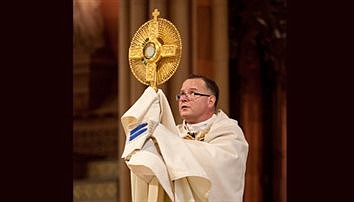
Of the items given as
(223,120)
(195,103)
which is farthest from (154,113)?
(223,120)

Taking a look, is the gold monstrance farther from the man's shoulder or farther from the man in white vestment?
the man's shoulder

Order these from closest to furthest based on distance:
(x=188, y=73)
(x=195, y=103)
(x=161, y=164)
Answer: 1. (x=161, y=164)
2. (x=195, y=103)
3. (x=188, y=73)

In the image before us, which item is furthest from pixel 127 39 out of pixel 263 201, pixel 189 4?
pixel 263 201

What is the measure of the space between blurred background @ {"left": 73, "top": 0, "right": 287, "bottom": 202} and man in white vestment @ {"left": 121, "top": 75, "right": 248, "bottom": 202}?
6.19ft

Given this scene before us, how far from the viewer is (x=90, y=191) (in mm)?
7539

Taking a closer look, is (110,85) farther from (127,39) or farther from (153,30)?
(153,30)

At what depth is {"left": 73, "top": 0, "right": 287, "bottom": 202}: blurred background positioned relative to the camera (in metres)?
6.90

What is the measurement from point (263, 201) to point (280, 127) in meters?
0.67

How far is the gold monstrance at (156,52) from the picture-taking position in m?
4.45

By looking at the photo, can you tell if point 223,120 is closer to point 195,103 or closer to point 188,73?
point 195,103

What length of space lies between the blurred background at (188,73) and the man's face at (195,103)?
1840mm

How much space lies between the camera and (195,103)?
4.67 metres

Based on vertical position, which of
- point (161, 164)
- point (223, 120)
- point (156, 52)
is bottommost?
point (161, 164)

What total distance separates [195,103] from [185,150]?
1.07 ft
